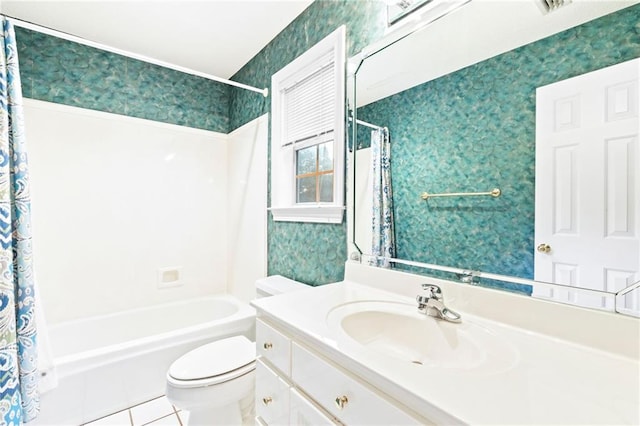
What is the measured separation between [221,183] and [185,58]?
1103 mm

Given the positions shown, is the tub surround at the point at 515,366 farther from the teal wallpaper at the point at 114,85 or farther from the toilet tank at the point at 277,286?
the teal wallpaper at the point at 114,85

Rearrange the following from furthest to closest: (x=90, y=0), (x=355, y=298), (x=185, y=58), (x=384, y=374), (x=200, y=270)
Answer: (x=200, y=270) < (x=185, y=58) < (x=90, y=0) < (x=355, y=298) < (x=384, y=374)

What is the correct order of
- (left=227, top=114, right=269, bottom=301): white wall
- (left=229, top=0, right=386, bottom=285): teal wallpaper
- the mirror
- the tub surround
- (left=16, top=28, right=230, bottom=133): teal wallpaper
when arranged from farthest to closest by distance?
1. (left=227, top=114, right=269, bottom=301): white wall
2. (left=16, top=28, right=230, bottom=133): teal wallpaper
3. (left=229, top=0, right=386, bottom=285): teal wallpaper
4. the mirror
5. the tub surround

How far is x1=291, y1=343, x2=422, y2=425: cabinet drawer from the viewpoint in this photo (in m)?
0.63

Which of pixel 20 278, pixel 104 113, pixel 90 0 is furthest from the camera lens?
pixel 104 113

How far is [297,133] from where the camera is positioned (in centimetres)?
197

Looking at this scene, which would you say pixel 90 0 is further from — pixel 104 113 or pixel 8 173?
pixel 8 173

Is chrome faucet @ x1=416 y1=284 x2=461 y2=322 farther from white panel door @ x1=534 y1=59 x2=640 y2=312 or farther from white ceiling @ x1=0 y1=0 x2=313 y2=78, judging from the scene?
white ceiling @ x1=0 y1=0 x2=313 y2=78

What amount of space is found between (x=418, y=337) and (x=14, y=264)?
5.76 ft

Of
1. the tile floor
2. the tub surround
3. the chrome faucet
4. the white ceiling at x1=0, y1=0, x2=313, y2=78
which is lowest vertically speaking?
the tile floor

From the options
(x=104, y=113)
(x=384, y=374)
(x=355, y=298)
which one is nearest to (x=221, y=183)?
(x=104, y=113)

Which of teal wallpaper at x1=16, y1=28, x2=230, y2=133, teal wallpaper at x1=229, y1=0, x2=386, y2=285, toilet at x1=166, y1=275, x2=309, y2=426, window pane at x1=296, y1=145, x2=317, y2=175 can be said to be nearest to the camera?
toilet at x1=166, y1=275, x2=309, y2=426

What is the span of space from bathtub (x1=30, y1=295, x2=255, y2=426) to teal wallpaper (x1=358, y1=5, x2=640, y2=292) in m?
1.52

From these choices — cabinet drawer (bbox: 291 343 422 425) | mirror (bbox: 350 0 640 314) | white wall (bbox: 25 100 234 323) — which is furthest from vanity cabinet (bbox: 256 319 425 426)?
white wall (bbox: 25 100 234 323)
